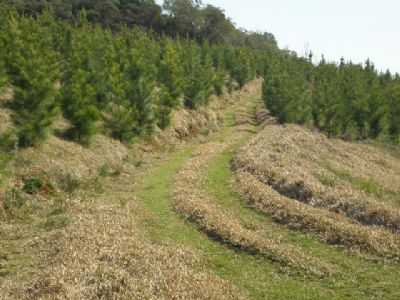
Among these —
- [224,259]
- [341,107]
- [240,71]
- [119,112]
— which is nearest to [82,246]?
[224,259]

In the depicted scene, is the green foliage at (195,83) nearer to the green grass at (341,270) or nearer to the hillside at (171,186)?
the hillside at (171,186)

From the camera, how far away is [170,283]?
Answer: 47.3ft

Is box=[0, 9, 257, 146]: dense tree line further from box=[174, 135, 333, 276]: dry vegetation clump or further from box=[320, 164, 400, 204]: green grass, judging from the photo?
box=[320, 164, 400, 204]: green grass

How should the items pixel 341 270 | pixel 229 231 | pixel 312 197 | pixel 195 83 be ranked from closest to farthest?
pixel 341 270, pixel 229 231, pixel 312 197, pixel 195 83

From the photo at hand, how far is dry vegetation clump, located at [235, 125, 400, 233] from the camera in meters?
24.5

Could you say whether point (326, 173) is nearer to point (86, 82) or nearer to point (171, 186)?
point (171, 186)

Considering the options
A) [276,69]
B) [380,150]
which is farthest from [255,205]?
[276,69]

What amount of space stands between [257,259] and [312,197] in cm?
866

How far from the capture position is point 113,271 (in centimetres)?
1479

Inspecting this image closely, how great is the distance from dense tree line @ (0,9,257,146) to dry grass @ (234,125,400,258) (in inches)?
414

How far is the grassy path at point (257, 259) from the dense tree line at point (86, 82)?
25.6 ft

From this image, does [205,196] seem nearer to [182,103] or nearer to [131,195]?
[131,195]

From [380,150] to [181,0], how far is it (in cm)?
7512

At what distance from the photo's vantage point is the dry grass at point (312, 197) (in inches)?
824
